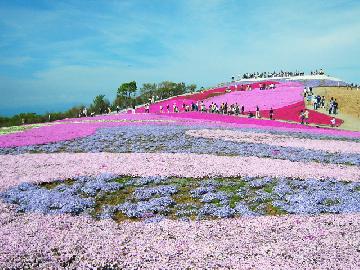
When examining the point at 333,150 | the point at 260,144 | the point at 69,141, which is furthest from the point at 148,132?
the point at 333,150

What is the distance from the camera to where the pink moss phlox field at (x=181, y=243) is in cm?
1005

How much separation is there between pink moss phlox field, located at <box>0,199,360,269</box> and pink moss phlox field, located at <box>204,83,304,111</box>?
4980 centimetres

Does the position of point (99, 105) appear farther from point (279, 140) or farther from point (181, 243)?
point (181, 243)

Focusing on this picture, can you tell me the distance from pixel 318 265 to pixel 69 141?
2299 cm

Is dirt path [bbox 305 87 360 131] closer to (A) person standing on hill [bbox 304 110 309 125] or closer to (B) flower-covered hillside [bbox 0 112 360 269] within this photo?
(A) person standing on hill [bbox 304 110 309 125]

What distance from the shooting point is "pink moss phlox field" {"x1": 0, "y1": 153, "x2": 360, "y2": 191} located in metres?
18.7

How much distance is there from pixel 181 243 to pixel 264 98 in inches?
2354

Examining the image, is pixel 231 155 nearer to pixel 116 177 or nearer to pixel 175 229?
pixel 116 177

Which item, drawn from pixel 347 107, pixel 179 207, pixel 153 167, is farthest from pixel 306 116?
pixel 179 207

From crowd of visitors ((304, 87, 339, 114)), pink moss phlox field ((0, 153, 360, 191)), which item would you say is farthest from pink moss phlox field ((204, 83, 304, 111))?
pink moss phlox field ((0, 153, 360, 191))

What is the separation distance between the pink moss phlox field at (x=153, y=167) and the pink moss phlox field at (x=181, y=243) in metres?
5.38

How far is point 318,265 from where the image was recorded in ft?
32.3

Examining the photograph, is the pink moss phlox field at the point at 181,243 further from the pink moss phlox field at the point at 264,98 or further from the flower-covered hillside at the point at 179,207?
the pink moss phlox field at the point at 264,98

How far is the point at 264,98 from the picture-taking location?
6856 centimetres
